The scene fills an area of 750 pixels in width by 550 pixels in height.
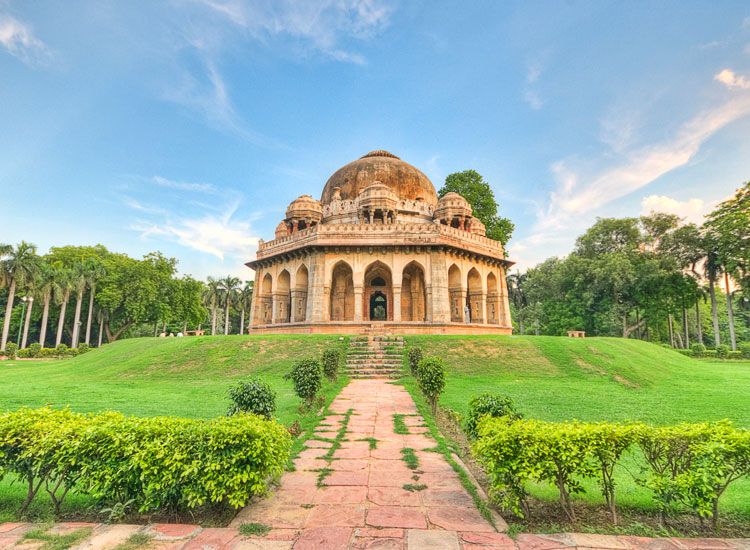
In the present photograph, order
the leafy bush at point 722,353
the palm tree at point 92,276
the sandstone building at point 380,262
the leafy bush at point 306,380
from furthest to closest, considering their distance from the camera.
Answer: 1. the palm tree at point 92,276
2. the leafy bush at point 722,353
3. the sandstone building at point 380,262
4. the leafy bush at point 306,380

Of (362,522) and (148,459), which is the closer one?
(362,522)

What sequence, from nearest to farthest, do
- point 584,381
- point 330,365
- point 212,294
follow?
point 330,365 → point 584,381 → point 212,294

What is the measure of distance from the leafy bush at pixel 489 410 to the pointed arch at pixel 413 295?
20.3m

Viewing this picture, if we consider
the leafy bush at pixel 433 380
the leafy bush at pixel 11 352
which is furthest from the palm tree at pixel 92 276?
the leafy bush at pixel 433 380

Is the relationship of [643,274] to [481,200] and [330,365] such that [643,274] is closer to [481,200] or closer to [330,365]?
[481,200]

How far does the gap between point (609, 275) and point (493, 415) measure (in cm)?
3307

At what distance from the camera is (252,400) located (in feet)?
18.1

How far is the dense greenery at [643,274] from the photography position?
92.8ft

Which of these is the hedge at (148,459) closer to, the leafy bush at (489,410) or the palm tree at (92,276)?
the leafy bush at (489,410)

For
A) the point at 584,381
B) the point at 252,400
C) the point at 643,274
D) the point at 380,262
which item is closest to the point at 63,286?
the point at 380,262

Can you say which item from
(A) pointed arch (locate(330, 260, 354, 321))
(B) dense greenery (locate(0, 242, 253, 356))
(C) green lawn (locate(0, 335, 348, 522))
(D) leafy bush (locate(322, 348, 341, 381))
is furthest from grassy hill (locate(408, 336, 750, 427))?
(B) dense greenery (locate(0, 242, 253, 356))

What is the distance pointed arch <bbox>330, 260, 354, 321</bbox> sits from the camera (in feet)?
83.8

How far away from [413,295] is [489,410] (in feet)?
69.0

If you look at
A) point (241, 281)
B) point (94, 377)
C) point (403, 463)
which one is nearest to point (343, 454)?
point (403, 463)
